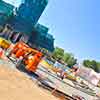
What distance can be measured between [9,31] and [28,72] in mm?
36887

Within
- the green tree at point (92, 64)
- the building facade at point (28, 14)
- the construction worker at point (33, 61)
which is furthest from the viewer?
the green tree at point (92, 64)

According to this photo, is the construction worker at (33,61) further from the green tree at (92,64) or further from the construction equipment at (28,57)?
the green tree at (92,64)

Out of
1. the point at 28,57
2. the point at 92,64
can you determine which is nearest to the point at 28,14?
the point at 28,57

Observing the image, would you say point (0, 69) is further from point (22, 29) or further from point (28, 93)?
point (22, 29)

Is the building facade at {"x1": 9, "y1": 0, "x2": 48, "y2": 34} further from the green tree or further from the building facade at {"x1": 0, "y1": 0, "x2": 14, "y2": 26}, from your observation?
A: the green tree

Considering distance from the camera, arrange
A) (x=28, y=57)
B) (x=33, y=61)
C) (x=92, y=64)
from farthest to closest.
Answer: (x=92, y=64)
(x=28, y=57)
(x=33, y=61)

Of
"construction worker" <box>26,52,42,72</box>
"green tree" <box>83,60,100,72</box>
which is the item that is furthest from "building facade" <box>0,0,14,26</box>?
"green tree" <box>83,60,100,72</box>

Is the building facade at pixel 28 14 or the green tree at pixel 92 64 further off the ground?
the green tree at pixel 92 64

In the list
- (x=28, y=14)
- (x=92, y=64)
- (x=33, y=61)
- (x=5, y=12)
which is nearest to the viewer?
(x=33, y=61)

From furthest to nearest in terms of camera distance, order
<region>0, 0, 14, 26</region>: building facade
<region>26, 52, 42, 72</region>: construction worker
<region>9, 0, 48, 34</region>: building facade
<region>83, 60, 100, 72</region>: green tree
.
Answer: <region>83, 60, 100, 72</region>: green tree < <region>9, 0, 48, 34</region>: building facade < <region>0, 0, 14, 26</region>: building facade < <region>26, 52, 42, 72</region>: construction worker

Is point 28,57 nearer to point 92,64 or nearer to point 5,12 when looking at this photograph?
point 5,12

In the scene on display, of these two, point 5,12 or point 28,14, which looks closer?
point 5,12

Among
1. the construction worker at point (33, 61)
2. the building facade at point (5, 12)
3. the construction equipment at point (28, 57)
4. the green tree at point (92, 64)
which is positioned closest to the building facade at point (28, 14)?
the building facade at point (5, 12)

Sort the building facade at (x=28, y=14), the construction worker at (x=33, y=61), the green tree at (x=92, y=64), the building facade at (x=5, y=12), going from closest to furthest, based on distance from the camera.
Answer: the construction worker at (x=33, y=61) → the building facade at (x=5, y=12) → the building facade at (x=28, y=14) → the green tree at (x=92, y=64)
